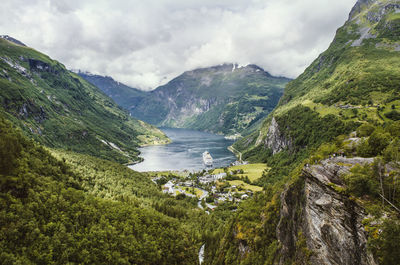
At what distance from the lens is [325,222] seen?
2220cm

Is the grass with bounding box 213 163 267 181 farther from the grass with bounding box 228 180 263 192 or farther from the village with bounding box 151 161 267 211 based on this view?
the grass with bounding box 228 180 263 192

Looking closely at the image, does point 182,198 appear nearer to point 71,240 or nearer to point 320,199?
point 71,240

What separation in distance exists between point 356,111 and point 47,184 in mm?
141457

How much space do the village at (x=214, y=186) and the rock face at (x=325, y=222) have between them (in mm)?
97504

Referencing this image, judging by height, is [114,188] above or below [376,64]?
below

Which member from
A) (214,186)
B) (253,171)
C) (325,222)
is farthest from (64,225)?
(253,171)

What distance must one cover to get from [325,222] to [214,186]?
138m

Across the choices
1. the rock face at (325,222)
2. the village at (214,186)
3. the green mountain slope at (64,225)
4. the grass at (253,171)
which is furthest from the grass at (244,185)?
the rock face at (325,222)

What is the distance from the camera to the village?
131 metres

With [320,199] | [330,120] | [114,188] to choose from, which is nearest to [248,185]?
[330,120]

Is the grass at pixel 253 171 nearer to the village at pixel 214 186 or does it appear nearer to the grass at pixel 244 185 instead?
the village at pixel 214 186

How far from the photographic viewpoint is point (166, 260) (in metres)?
68.3

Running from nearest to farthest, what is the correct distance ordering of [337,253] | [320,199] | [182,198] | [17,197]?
[337,253], [320,199], [17,197], [182,198]

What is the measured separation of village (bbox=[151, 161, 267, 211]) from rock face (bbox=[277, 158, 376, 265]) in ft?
320
